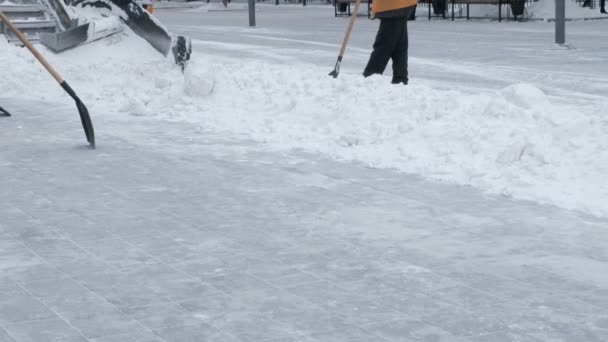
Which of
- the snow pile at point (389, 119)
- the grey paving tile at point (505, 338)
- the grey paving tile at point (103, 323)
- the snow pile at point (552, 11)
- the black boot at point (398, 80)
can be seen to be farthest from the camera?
the snow pile at point (552, 11)

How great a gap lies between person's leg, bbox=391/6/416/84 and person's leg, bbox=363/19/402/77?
7 centimetres

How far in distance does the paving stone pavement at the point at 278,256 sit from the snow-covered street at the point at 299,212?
0.01 m

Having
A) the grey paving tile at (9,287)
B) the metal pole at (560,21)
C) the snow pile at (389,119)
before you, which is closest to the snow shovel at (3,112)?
the snow pile at (389,119)

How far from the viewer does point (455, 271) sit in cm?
488

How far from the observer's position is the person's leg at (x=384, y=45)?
36.8 ft

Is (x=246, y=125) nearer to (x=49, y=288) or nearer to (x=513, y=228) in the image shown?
(x=513, y=228)

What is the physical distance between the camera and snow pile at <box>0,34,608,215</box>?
6.83m

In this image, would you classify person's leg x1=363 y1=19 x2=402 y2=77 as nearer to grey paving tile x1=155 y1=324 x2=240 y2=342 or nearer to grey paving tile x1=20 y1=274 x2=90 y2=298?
grey paving tile x1=20 y1=274 x2=90 y2=298

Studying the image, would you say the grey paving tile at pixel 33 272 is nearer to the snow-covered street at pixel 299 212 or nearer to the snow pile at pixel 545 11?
the snow-covered street at pixel 299 212

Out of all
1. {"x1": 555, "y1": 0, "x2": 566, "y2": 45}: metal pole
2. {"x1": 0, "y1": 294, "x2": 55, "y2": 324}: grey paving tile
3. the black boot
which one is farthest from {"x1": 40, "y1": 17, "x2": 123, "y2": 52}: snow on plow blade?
{"x1": 0, "y1": 294, "x2": 55, "y2": 324}: grey paving tile

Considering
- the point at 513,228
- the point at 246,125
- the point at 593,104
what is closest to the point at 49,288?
the point at 513,228

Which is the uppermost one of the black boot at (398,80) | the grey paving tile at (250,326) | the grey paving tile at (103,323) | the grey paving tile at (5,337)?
the black boot at (398,80)

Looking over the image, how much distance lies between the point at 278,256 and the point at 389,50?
632 cm

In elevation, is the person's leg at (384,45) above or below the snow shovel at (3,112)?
above
